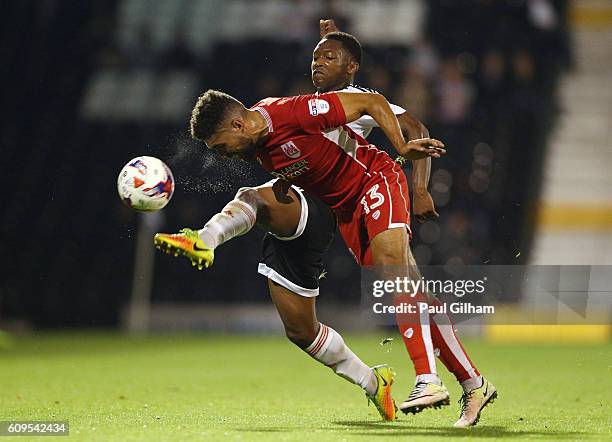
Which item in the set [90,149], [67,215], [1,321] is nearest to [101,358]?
[1,321]

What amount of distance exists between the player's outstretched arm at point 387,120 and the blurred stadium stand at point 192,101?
7.38m

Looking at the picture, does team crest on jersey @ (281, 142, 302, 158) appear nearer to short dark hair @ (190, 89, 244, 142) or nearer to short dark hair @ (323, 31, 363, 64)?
short dark hair @ (190, 89, 244, 142)

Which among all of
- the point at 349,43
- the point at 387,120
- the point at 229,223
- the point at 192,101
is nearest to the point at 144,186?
the point at 229,223

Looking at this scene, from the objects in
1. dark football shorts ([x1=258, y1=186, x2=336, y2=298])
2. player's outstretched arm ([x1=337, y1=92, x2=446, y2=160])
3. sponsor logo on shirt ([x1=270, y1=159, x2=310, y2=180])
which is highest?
player's outstretched arm ([x1=337, y1=92, x2=446, y2=160])

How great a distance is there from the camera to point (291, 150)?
535 cm

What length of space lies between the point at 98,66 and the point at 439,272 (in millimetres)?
7720

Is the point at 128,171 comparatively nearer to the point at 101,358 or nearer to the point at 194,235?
the point at 194,235

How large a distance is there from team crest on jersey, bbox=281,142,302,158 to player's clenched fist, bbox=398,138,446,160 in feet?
1.90

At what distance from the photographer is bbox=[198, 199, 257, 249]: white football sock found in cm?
507

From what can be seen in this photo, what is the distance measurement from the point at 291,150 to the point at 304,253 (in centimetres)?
60

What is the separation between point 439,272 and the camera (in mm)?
12055

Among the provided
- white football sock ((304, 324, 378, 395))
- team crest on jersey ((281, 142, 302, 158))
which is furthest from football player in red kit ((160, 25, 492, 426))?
white football sock ((304, 324, 378, 395))

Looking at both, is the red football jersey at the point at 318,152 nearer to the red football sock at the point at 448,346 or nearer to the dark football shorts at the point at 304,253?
the dark football shorts at the point at 304,253

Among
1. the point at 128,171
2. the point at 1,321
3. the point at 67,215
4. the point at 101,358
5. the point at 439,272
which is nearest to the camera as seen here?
the point at 128,171
